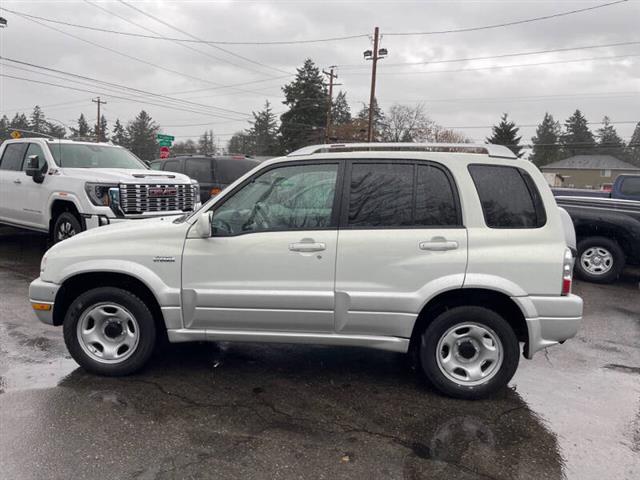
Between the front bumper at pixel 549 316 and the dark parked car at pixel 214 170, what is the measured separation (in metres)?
8.97

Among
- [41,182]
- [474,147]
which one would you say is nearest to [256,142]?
[41,182]

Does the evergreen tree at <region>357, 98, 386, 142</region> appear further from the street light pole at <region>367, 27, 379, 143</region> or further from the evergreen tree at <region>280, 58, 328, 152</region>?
the street light pole at <region>367, 27, 379, 143</region>

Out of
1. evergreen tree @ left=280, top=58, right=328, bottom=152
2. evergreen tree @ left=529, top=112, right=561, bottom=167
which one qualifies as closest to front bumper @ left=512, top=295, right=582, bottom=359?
evergreen tree @ left=280, top=58, right=328, bottom=152

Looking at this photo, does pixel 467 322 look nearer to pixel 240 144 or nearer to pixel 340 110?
pixel 340 110

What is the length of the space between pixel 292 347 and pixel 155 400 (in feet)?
5.13

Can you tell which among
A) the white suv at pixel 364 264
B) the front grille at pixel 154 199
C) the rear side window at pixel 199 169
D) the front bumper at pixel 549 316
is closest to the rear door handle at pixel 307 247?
the white suv at pixel 364 264

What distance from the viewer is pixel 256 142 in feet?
258

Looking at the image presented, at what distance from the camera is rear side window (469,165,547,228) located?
3.70 meters

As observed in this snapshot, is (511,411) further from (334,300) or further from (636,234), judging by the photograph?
(636,234)

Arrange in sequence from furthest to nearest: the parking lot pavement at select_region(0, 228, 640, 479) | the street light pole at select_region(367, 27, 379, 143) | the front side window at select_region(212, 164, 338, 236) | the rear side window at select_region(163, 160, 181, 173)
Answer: the street light pole at select_region(367, 27, 379, 143) → the rear side window at select_region(163, 160, 181, 173) → the front side window at select_region(212, 164, 338, 236) → the parking lot pavement at select_region(0, 228, 640, 479)

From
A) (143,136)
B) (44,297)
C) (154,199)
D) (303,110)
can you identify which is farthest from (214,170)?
(143,136)

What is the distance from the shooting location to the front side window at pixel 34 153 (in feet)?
28.9

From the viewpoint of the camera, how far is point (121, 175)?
26.7ft

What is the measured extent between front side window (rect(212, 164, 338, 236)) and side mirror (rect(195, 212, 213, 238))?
0.10 metres
